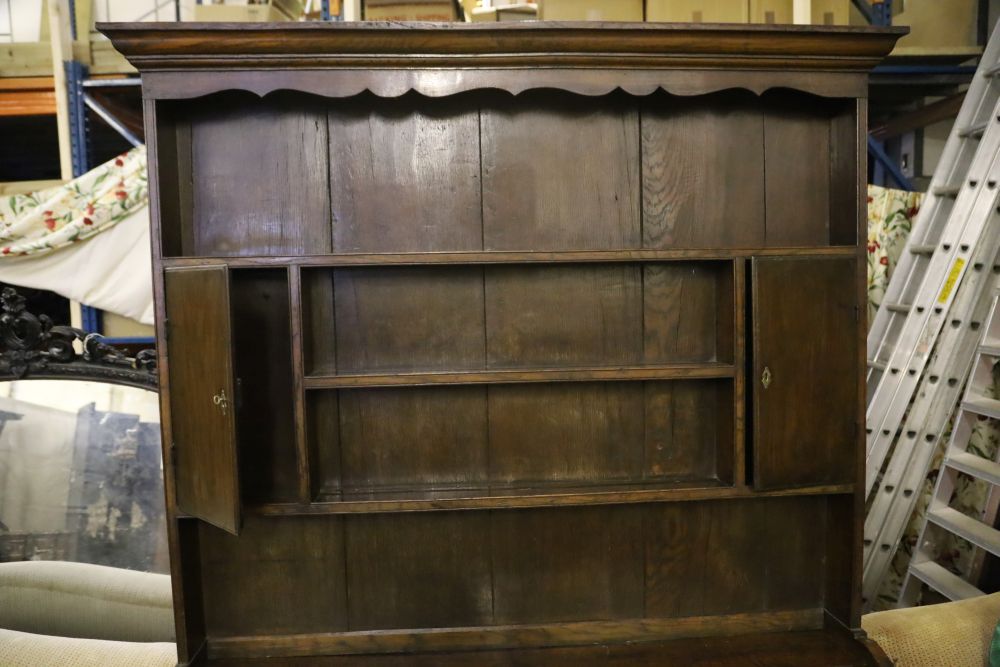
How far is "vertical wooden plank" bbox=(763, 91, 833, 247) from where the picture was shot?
1668mm

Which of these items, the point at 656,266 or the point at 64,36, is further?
the point at 64,36

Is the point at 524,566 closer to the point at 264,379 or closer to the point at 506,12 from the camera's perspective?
the point at 264,379

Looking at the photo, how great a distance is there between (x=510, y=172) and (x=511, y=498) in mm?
798

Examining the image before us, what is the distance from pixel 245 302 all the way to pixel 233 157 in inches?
14.0

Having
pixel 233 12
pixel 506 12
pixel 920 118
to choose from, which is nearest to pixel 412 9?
pixel 506 12

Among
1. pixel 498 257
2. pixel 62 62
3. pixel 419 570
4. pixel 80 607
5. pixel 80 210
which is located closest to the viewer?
pixel 498 257

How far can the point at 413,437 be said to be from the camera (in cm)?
167

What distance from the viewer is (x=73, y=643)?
167 centimetres

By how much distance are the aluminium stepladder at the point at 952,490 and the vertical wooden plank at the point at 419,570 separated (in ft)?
4.61

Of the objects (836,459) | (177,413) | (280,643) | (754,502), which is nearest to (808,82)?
(836,459)

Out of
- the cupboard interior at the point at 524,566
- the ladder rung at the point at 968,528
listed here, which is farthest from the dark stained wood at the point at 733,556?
the ladder rung at the point at 968,528

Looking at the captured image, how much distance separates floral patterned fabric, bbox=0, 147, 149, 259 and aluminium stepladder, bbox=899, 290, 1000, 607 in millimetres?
3100

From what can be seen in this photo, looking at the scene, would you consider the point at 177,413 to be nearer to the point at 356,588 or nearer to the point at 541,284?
the point at 356,588

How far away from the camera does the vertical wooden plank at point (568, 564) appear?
5.61 ft
